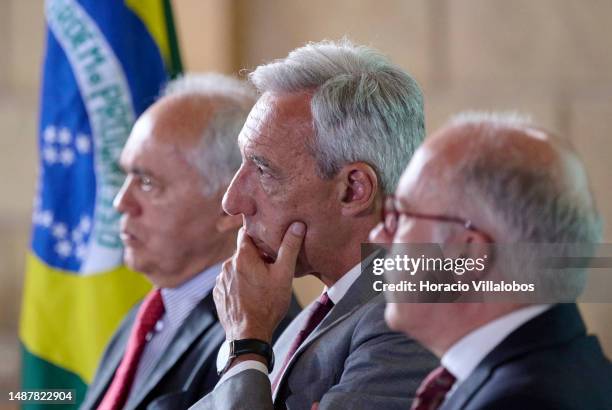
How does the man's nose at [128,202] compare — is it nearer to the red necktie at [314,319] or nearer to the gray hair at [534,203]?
the red necktie at [314,319]

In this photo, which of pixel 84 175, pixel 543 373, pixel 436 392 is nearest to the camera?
pixel 543 373

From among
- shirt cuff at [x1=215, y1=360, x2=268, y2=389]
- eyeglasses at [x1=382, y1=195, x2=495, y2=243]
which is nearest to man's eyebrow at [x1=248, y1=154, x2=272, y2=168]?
shirt cuff at [x1=215, y1=360, x2=268, y2=389]

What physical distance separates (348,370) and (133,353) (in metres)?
1.21

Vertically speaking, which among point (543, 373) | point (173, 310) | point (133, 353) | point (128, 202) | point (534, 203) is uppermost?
point (534, 203)

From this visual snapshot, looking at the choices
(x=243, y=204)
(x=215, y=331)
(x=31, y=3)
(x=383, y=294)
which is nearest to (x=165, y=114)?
(x=215, y=331)

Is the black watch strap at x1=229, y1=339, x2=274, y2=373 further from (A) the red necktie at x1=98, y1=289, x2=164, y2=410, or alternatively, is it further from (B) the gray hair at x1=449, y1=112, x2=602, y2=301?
(A) the red necktie at x1=98, y1=289, x2=164, y2=410

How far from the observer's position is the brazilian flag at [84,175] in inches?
151

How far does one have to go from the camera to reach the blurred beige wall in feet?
13.3

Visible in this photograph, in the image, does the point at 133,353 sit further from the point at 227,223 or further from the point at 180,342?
the point at 227,223

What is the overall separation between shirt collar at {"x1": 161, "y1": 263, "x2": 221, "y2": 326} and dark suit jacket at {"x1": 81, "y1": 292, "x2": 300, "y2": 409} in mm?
62

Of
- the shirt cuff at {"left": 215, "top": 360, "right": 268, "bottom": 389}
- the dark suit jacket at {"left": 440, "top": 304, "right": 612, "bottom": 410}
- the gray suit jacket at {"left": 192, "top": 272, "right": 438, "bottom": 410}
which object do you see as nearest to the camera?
the dark suit jacket at {"left": 440, "top": 304, "right": 612, "bottom": 410}

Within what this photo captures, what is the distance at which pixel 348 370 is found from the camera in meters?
2.00

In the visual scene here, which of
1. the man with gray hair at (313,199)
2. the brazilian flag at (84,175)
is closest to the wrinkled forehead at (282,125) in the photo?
the man with gray hair at (313,199)

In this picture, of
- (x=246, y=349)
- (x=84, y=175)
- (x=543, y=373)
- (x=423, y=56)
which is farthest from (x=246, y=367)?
(x=423, y=56)
